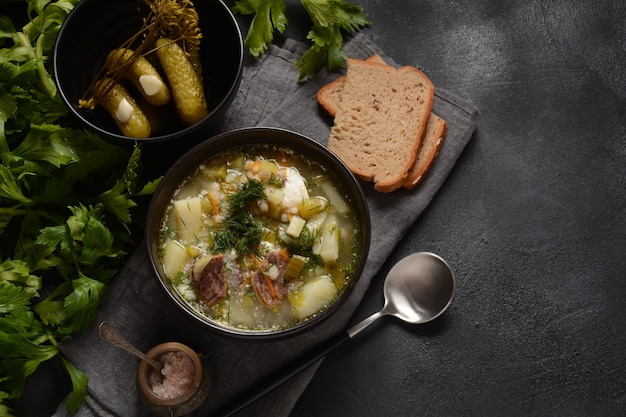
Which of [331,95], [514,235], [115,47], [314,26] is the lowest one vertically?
[514,235]

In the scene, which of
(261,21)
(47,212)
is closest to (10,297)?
(47,212)

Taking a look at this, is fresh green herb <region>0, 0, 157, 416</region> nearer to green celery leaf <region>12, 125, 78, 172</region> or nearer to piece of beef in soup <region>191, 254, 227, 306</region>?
green celery leaf <region>12, 125, 78, 172</region>

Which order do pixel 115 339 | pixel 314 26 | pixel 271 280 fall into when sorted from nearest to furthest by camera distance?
1. pixel 115 339
2. pixel 271 280
3. pixel 314 26

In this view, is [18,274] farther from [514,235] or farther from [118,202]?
[514,235]

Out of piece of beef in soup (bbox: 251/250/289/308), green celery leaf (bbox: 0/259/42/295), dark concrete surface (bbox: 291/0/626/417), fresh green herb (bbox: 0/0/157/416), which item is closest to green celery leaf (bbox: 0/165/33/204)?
fresh green herb (bbox: 0/0/157/416)

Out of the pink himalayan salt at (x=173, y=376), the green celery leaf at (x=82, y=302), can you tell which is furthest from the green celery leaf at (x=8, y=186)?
the pink himalayan salt at (x=173, y=376)

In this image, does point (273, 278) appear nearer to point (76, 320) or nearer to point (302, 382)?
point (302, 382)

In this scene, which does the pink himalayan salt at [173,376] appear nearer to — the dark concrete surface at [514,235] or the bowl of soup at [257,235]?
the bowl of soup at [257,235]
